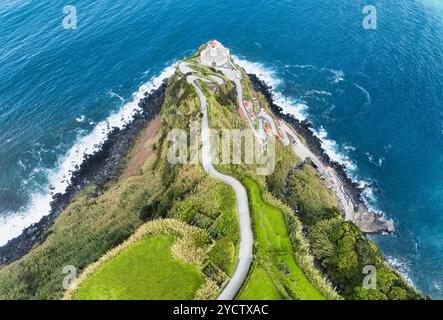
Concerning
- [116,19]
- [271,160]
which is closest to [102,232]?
[271,160]

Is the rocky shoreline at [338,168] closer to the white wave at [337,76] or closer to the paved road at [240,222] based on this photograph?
the white wave at [337,76]

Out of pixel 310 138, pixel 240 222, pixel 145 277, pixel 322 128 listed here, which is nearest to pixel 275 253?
pixel 240 222

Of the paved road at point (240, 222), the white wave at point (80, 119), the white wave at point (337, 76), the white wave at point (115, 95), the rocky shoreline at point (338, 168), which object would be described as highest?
the white wave at point (115, 95)

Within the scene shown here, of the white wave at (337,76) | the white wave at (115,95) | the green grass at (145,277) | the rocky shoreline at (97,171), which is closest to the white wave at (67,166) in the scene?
the rocky shoreline at (97,171)

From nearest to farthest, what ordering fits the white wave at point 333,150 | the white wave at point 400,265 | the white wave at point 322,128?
the white wave at point 400,265
the white wave at point 322,128
the white wave at point 333,150

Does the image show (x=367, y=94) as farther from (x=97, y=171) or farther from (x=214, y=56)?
(x=97, y=171)

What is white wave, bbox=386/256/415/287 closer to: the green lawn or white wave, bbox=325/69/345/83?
the green lawn
